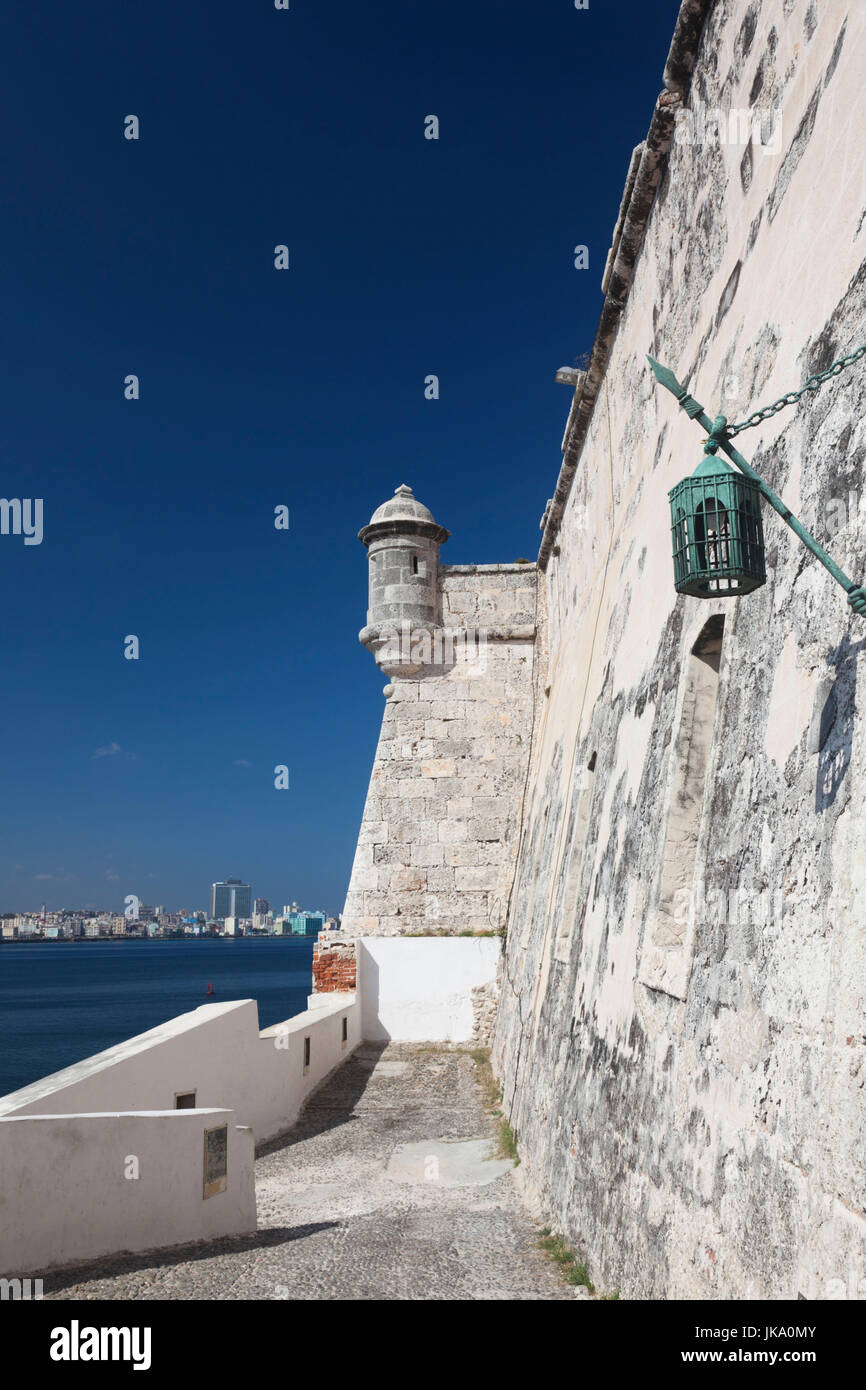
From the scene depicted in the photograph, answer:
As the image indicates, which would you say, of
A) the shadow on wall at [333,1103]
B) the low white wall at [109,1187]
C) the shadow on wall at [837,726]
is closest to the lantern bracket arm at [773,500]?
the shadow on wall at [837,726]

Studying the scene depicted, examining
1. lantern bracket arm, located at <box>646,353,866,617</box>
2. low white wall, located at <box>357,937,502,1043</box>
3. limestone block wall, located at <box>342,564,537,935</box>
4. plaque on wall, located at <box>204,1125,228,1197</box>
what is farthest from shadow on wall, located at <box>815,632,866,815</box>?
limestone block wall, located at <box>342,564,537,935</box>

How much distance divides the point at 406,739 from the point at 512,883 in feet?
8.52

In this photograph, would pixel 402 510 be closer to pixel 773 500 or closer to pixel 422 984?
pixel 422 984

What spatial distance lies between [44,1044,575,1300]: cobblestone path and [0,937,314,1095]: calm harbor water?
74.3 feet

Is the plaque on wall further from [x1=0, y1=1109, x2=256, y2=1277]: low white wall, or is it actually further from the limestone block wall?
the limestone block wall

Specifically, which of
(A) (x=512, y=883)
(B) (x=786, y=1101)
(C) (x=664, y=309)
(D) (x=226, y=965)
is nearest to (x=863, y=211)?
(B) (x=786, y=1101)

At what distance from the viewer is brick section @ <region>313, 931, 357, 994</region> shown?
470 inches

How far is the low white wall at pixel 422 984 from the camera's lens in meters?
12.2

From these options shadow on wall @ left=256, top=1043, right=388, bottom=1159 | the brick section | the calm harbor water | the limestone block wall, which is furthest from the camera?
the calm harbor water

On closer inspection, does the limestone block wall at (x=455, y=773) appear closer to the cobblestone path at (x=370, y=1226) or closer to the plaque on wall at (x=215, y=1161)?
the cobblestone path at (x=370, y=1226)

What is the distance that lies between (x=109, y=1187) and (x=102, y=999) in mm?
57362

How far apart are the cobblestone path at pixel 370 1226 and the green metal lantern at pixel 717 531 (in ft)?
10.1

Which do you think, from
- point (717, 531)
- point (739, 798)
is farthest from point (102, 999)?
point (717, 531)
